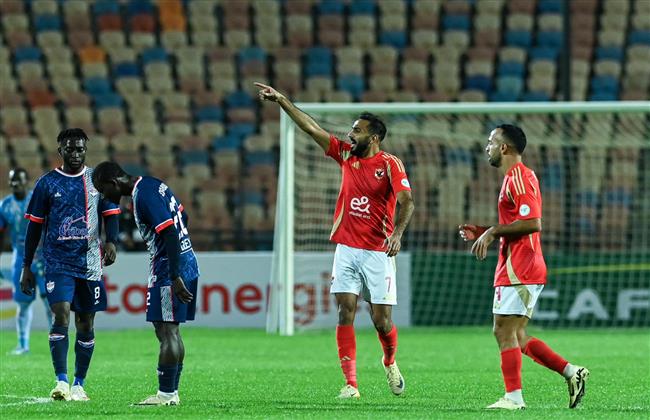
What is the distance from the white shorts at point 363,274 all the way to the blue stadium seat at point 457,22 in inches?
631

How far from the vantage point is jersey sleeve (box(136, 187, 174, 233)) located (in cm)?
788

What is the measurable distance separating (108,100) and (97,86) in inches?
23.2

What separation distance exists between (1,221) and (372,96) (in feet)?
34.3

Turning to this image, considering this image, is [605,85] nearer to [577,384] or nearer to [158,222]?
[577,384]

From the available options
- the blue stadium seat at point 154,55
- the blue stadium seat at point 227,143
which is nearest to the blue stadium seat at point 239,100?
the blue stadium seat at point 227,143

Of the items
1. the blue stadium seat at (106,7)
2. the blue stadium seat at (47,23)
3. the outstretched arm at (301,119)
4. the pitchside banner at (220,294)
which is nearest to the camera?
the outstretched arm at (301,119)

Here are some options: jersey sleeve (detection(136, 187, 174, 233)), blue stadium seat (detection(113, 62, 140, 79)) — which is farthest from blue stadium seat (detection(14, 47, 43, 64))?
jersey sleeve (detection(136, 187, 174, 233))

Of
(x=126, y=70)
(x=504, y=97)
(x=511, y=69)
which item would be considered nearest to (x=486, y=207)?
(x=504, y=97)

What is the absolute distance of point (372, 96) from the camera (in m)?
23.4

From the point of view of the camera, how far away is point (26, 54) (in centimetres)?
2448

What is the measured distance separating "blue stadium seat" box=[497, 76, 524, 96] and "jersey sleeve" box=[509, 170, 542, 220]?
15.7 meters

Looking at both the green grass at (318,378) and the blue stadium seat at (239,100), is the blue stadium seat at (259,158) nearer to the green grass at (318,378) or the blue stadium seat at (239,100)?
the blue stadium seat at (239,100)

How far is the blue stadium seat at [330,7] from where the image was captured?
2512 cm

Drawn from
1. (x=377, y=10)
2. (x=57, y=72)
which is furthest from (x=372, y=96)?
(x=57, y=72)
